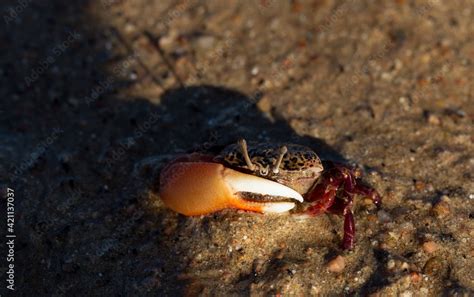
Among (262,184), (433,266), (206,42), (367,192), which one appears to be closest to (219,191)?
(262,184)

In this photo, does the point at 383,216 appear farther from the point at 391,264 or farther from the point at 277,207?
the point at 277,207

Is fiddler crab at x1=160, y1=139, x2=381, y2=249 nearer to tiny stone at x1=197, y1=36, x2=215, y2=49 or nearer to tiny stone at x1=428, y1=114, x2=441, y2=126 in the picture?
tiny stone at x1=428, y1=114, x2=441, y2=126

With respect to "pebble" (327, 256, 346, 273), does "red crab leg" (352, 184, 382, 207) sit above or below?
above

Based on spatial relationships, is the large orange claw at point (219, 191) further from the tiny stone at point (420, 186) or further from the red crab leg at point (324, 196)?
the tiny stone at point (420, 186)

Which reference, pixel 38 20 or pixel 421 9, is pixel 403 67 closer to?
pixel 421 9

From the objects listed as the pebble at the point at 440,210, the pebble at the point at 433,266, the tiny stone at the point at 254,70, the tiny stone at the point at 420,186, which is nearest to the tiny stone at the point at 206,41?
the tiny stone at the point at 254,70

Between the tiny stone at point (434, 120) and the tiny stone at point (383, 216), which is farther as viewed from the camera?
the tiny stone at point (434, 120)

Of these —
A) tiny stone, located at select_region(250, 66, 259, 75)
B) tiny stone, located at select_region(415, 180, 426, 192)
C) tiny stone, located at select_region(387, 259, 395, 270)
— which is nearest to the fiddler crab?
tiny stone, located at select_region(387, 259, 395, 270)
